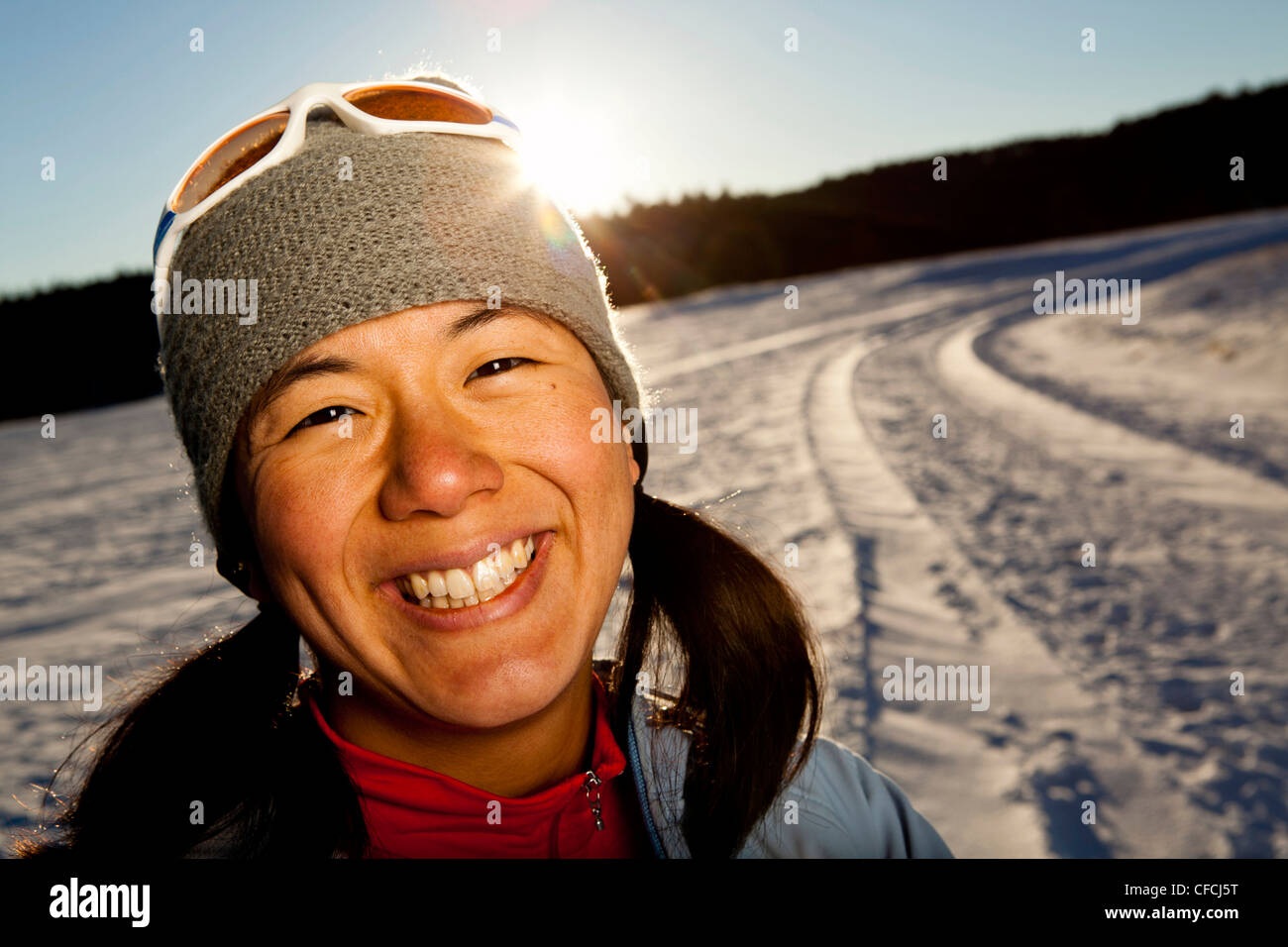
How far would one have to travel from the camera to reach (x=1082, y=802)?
2600 millimetres

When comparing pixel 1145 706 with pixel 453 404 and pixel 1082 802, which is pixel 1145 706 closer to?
pixel 1082 802

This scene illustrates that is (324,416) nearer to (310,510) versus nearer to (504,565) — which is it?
(310,510)

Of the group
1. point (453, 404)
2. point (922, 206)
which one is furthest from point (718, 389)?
point (922, 206)

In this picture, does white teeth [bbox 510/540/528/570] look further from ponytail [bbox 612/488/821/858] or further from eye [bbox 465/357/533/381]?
ponytail [bbox 612/488/821/858]

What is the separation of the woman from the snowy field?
1.58 feet

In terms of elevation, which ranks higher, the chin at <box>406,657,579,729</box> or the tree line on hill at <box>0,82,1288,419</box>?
the tree line on hill at <box>0,82,1288,419</box>

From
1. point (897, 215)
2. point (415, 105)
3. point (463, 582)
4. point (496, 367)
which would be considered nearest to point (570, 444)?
point (496, 367)

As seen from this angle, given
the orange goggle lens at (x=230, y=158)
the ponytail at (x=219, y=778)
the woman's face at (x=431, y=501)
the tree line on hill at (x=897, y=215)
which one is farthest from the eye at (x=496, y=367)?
the tree line on hill at (x=897, y=215)

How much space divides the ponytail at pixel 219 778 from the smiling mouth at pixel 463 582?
416 millimetres

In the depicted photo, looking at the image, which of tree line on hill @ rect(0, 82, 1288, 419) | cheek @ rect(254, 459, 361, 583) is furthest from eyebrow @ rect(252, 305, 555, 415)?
tree line on hill @ rect(0, 82, 1288, 419)

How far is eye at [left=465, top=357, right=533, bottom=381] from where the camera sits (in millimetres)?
1335

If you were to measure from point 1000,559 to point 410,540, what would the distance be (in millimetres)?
3978

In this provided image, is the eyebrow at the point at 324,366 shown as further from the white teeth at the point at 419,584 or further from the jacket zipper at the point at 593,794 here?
the jacket zipper at the point at 593,794

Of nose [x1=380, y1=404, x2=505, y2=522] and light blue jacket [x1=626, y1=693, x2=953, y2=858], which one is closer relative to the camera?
nose [x1=380, y1=404, x2=505, y2=522]
